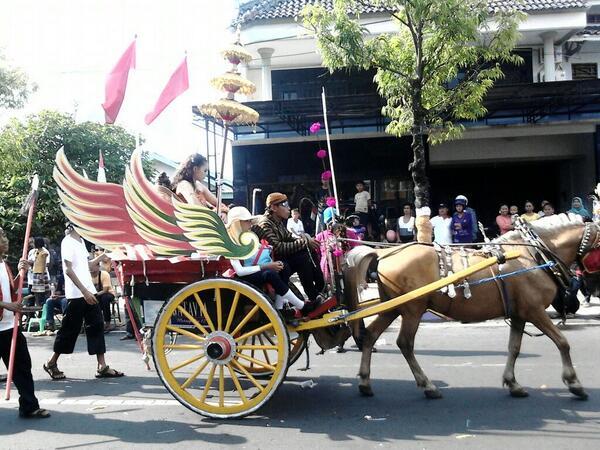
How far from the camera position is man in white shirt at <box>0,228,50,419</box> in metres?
5.39

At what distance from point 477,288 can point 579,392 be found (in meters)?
1.25

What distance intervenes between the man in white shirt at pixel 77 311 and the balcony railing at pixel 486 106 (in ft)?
26.5

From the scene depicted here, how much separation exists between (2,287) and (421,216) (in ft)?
18.6

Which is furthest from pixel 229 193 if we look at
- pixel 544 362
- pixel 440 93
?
pixel 544 362

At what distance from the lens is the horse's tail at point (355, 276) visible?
576 cm

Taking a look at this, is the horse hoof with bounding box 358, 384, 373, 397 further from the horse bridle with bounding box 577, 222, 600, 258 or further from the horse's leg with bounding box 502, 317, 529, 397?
the horse bridle with bounding box 577, 222, 600, 258

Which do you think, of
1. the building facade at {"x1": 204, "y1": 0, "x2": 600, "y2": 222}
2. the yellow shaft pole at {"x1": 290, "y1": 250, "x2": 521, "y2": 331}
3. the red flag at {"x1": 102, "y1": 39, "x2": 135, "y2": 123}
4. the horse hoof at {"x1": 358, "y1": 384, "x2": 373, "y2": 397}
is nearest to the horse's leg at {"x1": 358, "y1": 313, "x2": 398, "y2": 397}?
the horse hoof at {"x1": 358, "y1": 384, "x2": 373, "y2": 397}

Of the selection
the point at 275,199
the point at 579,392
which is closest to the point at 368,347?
the point at 275,199

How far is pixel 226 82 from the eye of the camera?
229 inches

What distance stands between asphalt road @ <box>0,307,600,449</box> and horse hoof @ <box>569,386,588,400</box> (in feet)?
0.21

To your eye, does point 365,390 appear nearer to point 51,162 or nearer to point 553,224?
point 553,224

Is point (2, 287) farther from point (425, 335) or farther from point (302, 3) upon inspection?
point (302, 3)

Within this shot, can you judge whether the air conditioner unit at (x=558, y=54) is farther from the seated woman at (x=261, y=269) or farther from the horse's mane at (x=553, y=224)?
the seated woman at (x=261, y=269)

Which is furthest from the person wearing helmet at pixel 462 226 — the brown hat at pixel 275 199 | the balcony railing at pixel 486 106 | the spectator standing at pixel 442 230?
the brown hat at pixel 275 199
